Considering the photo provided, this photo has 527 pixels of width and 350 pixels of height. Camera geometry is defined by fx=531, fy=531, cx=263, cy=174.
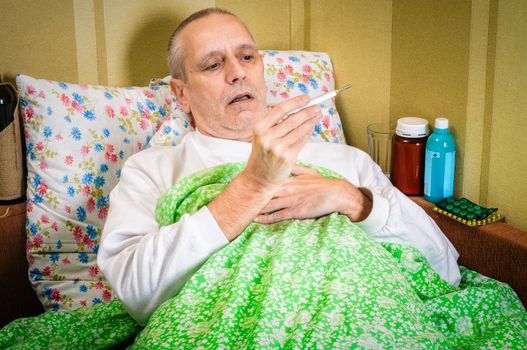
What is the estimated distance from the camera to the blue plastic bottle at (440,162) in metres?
1.56

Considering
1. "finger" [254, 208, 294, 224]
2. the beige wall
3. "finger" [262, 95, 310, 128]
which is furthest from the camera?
the beige wall

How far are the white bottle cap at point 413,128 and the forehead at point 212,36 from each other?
21.1 inches

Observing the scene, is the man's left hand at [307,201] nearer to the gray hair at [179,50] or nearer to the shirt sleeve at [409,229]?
the shirt sleeve at [409,229]

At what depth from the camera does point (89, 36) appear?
1909 mm

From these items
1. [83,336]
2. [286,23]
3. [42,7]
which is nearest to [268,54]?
[286,23]

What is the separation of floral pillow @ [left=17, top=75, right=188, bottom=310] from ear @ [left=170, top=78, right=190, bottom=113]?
0.85ft

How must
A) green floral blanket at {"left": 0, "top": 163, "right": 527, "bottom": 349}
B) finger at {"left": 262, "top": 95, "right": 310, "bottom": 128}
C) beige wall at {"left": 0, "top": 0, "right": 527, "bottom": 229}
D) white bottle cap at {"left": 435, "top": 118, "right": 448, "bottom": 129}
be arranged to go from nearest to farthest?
green floral blanket at {"left": 0, "top": 163, "right": 527, "bottom": 349}
finger at {"left": 262, "top": 95, "right": 310, "bottom": 128}
beige wall at {"left": 0, "top": 0, "right": 527, "bottom": 229}
white bottle cap at {"left": 435, "top": 118, "right": 448, "bottom": 129}

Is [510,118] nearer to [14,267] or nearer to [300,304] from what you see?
[300,304]

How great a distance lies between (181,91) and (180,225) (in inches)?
22.5

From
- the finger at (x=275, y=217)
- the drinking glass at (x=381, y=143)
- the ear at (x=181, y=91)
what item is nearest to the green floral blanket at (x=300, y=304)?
the finger at (x=275, y=217)

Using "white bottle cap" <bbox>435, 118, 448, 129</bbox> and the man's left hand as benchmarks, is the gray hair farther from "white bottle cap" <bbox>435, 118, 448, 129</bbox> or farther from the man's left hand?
"white bottle cap" <bbox>435, 118, 448, 129</bbox>

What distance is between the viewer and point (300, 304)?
3.46 feet

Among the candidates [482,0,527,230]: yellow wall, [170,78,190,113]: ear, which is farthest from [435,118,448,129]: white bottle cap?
[170,78,190,113]: ear

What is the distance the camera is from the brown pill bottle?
1.64 metres
